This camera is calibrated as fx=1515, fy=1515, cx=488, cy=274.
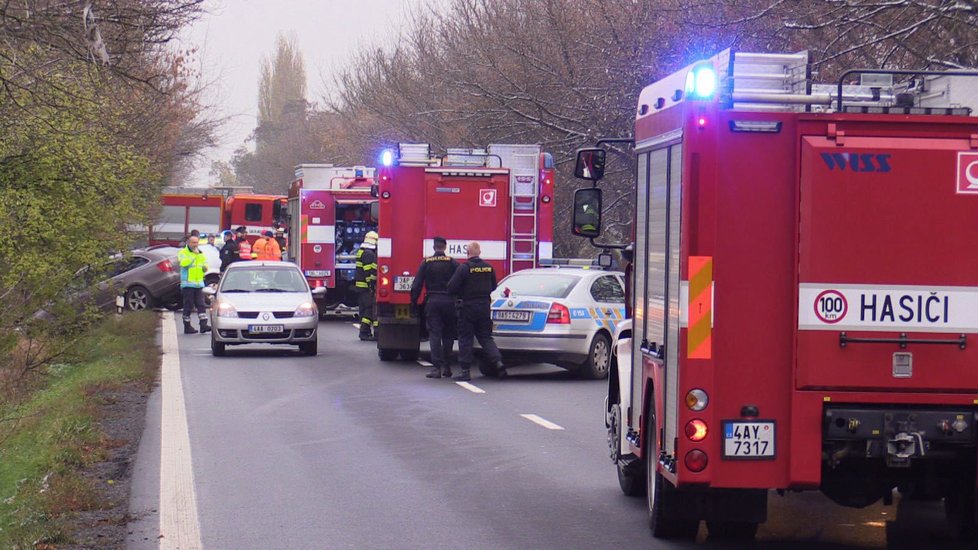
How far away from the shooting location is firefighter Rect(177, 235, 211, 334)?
91.9 ft

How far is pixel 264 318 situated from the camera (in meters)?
23.4

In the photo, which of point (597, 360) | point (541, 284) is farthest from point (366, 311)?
point (597, 360)

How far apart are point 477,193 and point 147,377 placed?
580cm

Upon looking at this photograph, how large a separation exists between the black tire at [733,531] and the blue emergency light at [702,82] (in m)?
2.72

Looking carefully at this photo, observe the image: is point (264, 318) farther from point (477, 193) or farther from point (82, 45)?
point (82, 45)

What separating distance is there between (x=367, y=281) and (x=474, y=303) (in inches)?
257

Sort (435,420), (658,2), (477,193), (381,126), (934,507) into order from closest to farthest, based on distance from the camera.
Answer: (934,507)
(435,420)
(477,193)
(658,2)
(381,126)

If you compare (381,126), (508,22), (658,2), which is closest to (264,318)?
(658,2)

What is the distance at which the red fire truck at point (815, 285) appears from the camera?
754cm

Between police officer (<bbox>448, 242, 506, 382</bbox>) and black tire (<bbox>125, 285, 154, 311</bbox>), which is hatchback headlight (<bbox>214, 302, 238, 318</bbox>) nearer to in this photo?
police officer (<bbox>448, 242, 506, 382</bbox>)

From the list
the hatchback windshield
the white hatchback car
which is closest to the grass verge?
the white hatchback car

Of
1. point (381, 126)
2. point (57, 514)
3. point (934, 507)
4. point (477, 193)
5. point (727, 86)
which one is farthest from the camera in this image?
point (381, 126)

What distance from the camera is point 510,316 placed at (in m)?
20.1

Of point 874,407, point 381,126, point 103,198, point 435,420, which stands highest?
point 381,126
